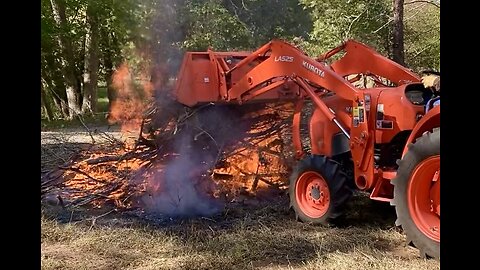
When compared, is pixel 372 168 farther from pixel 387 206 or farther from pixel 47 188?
pixel 47 188

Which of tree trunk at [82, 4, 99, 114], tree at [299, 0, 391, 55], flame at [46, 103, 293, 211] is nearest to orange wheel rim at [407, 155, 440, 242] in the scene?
flame at [46, 103, 293, 211]

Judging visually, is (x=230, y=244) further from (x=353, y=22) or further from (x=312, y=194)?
(x=353, y=22)

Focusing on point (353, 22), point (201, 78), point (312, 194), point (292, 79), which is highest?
point (353, 22)

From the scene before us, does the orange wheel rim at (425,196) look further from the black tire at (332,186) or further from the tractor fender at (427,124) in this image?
the black tire at (332,186)

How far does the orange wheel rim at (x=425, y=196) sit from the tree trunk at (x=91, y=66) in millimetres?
16320

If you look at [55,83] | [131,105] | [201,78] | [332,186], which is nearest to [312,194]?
[332,186]

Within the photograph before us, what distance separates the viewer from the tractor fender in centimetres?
502

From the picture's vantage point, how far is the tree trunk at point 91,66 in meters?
19.9

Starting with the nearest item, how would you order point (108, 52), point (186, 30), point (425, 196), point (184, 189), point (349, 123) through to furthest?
point (425, 196), point (349, 123), point (184, 189), point (186, 30), point (108, 52)

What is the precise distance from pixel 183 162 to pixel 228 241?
2019 millimetres

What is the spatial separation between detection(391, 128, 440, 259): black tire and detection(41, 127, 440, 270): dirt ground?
13 cm

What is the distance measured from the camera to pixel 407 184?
504cm
